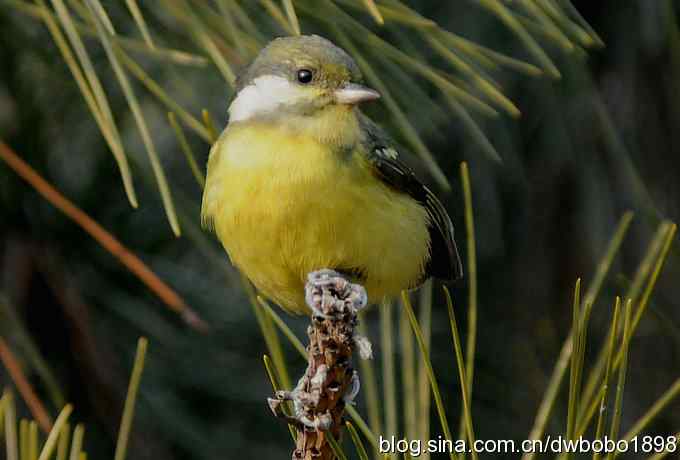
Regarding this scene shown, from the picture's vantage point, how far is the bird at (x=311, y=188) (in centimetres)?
186

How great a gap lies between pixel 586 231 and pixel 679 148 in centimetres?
27

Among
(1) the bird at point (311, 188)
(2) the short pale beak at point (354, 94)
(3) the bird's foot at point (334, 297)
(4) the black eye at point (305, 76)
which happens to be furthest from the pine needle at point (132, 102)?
(4) the black eye at point (305, 76)

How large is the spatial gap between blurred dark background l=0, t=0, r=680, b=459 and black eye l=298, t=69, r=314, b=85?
1.08 ft

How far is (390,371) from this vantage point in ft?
4.98

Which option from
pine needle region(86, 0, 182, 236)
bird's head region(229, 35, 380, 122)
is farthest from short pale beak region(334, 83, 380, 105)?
pine needle region(86, 0, 182, 236)

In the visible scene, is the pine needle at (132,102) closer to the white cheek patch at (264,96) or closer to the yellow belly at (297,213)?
the yellow belly at (297,213)

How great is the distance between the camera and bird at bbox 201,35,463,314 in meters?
1.86

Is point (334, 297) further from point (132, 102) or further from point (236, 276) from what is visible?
point (236, 276)

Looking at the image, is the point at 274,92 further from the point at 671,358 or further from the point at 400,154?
the point at 671,358

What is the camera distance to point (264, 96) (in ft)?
7.27

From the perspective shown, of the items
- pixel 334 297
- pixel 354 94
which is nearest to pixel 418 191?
pixel 354 94

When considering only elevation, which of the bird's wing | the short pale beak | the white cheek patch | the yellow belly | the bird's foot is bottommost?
the bird's foot

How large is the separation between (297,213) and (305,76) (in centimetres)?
44

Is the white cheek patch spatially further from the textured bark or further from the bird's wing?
the textured bark
